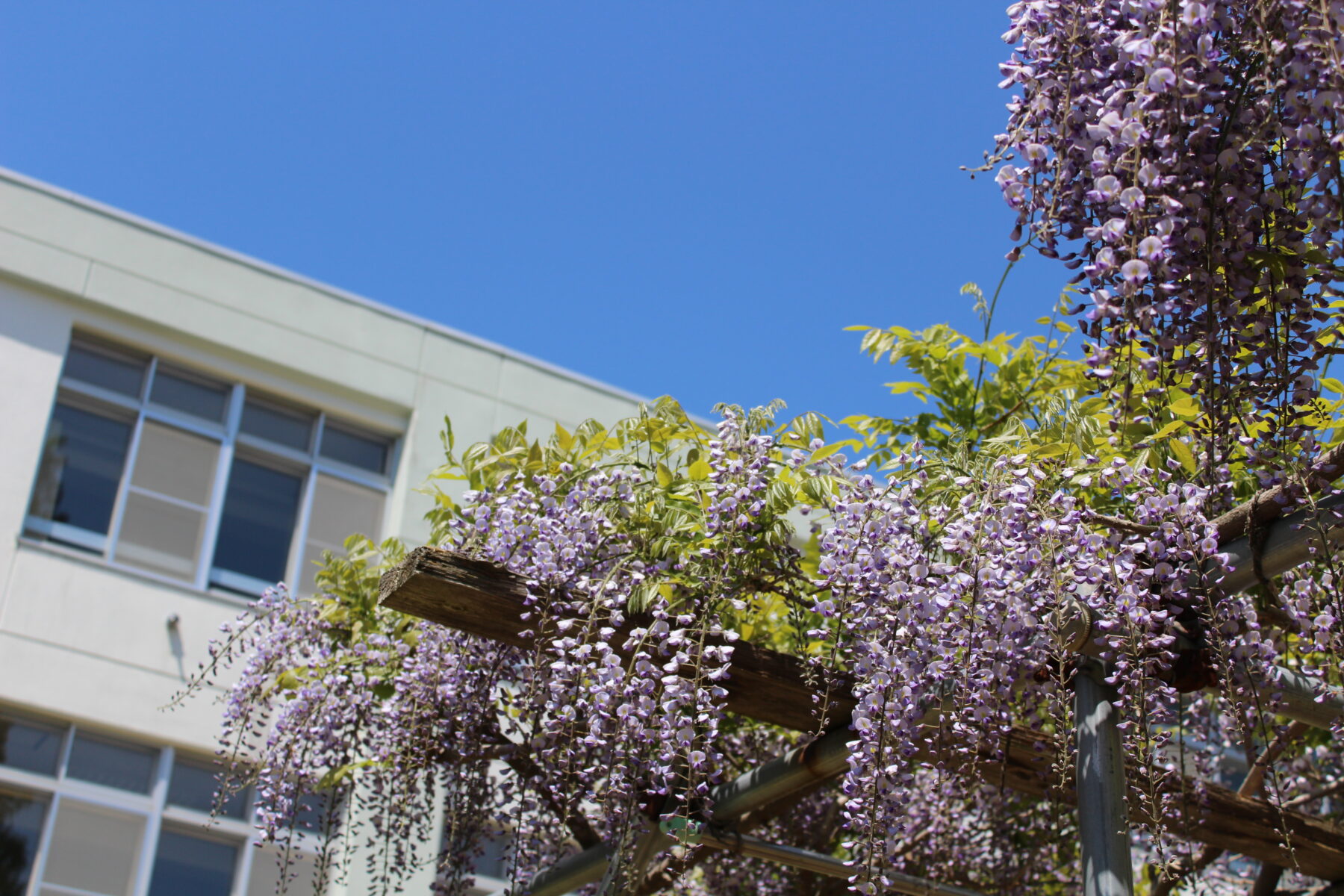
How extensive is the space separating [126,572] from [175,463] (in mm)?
952

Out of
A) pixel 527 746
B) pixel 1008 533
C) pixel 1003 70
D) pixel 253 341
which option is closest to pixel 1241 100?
pixel 1003 70

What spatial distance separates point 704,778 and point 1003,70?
190cm

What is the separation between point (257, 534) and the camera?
8.74 meters

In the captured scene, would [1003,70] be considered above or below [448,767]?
above

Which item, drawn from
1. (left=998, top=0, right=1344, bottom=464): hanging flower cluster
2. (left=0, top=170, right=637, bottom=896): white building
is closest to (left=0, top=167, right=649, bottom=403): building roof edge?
(left=0, top=170, right=637, bottom=896): white building

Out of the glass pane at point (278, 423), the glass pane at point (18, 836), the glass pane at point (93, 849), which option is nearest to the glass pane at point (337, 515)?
the glass pane at point (278, 423)

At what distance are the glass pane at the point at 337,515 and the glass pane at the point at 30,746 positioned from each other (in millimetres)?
1995

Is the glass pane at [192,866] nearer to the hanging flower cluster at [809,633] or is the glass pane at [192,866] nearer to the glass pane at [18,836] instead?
the glass pane at [18,836]

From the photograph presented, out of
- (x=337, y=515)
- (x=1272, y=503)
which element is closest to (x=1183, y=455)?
(x=1272, y=503)

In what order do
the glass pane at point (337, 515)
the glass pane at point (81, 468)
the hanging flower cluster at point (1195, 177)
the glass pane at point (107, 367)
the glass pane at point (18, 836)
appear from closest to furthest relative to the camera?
the hanging flower cluster at point (1195, 177)
the glass pane at point (18, 836)
the glass pane at point (81, 468)
the glass pane at point (107, 367)
the glass pane at point (337, 515)

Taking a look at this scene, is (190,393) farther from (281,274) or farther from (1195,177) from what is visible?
(1195,177)

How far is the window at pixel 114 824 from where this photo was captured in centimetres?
704

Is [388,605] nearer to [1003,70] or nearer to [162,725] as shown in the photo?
[1003,70]

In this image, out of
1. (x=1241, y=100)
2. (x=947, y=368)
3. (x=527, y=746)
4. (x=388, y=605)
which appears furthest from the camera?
(x=527, y=746)
